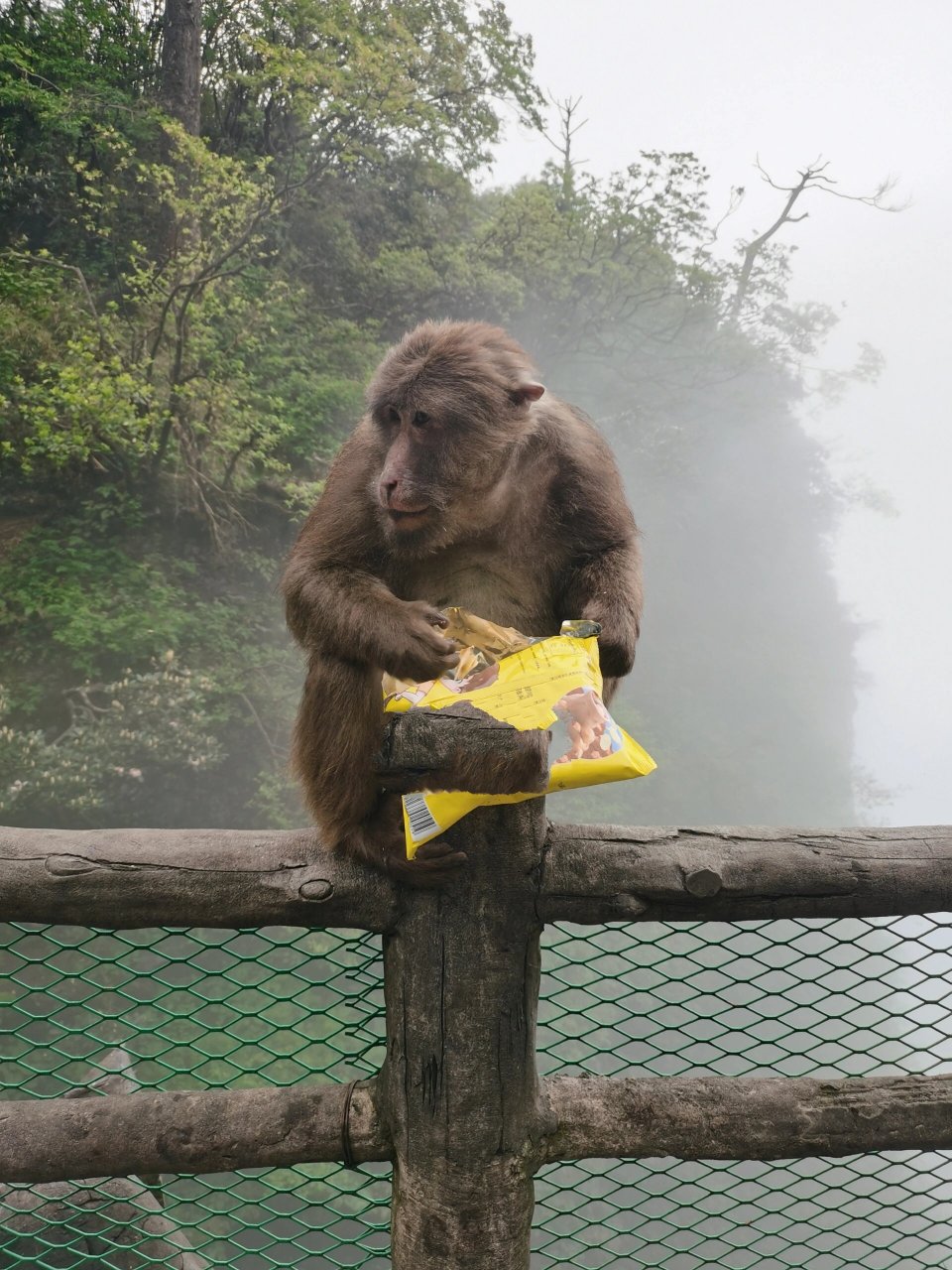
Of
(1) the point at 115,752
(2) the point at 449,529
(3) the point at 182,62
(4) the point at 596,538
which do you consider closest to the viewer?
(2) the point at 449,529

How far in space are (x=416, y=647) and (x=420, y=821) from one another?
0.62m

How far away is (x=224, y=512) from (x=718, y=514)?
21.8 meters

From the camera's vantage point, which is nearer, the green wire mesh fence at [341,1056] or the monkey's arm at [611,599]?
the green wire mesh fence at [341,1056]

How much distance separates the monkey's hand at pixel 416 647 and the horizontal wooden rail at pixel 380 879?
0.44 meters

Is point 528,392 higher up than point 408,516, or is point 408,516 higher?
point 528,392

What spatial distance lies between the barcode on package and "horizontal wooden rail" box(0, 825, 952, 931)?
0.74 ft

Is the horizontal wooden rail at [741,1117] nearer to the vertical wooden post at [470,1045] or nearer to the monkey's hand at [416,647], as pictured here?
the vertical wooden post at [470,1045]

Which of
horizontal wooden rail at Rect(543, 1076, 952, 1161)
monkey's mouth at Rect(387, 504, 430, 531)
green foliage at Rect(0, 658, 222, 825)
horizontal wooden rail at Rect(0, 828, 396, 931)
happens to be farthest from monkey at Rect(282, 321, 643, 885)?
green foliage at Rect(0, 658, 222, 825)

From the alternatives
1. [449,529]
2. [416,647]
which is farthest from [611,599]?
[416,647]

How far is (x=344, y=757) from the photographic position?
2.04 metres

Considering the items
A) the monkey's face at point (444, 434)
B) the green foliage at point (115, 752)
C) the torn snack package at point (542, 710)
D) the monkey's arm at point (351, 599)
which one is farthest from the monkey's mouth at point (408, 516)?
the green foliage at point (115, 752)

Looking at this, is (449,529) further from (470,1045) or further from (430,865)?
(470,1045)

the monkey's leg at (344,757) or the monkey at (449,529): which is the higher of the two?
the monkey at (449,529)

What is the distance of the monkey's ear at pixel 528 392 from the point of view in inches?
97.3
